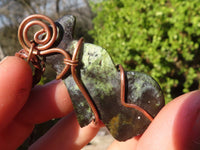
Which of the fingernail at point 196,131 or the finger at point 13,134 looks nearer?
the fingernail at point 196,131

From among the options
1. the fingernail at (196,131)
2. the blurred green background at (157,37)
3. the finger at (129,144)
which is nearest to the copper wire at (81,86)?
the finger at (129,144)

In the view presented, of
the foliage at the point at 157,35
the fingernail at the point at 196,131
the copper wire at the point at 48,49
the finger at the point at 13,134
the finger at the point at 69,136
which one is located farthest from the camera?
the foliage at the point at 157,35

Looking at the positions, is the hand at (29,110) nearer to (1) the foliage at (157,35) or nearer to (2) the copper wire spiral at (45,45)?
(2) the copper wire spiral at (45,45)

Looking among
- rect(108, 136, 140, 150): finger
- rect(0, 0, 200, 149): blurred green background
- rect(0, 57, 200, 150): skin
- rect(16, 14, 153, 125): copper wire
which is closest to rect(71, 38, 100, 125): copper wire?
rect(16, 14, 153, 125): copper wire

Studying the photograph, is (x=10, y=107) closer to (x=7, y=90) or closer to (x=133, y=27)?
(x=7, y=90)

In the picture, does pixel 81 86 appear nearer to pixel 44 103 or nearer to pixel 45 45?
pixel 45 45

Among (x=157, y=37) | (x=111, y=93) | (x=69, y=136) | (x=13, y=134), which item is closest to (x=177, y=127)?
(x=111, y=93)
